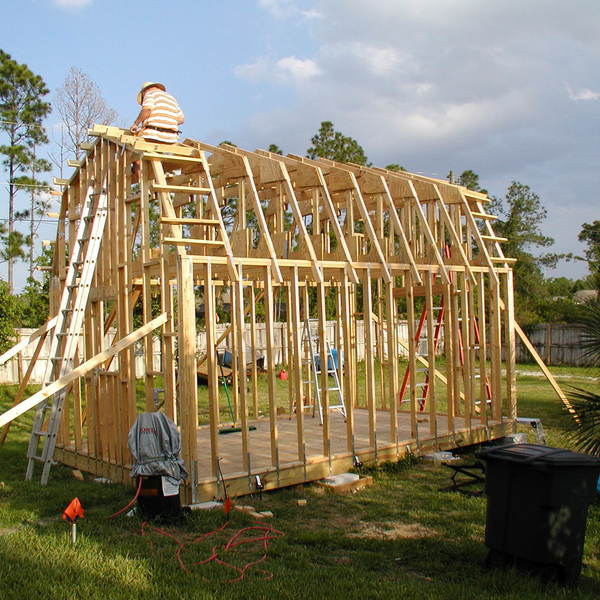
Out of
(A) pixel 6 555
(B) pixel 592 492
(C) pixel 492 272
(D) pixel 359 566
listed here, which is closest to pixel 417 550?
(D) pixel 359 566

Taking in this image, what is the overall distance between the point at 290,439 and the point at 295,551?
411cm

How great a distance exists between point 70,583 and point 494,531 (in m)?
3.24

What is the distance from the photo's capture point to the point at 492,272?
10906mm

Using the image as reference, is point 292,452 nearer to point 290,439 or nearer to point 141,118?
point 290,439

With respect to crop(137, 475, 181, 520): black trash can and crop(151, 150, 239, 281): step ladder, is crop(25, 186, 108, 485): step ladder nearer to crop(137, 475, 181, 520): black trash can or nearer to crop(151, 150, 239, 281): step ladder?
crop(151, 150, 239, 281): step ladder

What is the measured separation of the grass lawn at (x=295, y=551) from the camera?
191 inches

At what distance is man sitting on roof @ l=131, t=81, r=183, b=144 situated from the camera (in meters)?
8.47

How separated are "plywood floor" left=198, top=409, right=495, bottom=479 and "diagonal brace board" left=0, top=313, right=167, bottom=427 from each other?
170cm

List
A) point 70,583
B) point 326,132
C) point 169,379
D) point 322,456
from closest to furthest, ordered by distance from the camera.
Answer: point 70,583, point 169,379, point 322,456, point 326,132

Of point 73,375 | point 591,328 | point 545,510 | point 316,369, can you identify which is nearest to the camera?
point 545,510

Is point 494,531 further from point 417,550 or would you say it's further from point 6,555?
point 6,555

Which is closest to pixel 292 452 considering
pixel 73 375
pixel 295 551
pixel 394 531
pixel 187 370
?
pixel 187 370

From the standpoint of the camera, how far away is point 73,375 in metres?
7.02

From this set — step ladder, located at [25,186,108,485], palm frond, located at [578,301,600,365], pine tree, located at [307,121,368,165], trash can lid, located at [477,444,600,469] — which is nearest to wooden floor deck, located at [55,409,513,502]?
step ladder, located at [25,186,108,485]
